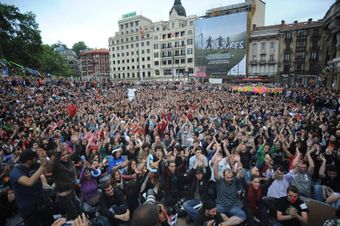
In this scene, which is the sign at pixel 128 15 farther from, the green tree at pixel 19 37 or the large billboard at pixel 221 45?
the green tree at pixel 19 37

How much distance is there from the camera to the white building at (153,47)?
63.0 metres

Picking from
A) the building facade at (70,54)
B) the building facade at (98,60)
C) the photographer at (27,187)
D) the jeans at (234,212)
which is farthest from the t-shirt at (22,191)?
the building facade at (70,54)

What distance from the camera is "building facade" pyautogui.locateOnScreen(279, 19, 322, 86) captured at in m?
43.2

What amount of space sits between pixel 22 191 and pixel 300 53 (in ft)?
180

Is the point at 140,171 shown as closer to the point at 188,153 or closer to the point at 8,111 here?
the point at 188,153

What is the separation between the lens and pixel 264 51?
4962 centimetres

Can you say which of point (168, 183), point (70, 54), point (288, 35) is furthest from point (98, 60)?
point (168, 183)

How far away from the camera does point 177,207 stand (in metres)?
4.95

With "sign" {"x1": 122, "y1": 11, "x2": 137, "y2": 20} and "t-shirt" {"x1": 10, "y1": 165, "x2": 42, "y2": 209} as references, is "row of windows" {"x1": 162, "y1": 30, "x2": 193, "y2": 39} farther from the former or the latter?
"t-shirt" {"x1": 10, "y1": 165, "x2": 42, "y2": 209}

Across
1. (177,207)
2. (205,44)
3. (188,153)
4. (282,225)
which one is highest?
(205,44)

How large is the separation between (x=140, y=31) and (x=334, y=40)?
176ft

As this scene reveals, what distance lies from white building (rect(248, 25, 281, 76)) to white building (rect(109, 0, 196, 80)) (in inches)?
701

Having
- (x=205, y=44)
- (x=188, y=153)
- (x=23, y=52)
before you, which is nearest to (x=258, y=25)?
(x=205, y=44)

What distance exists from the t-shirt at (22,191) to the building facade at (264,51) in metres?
54.2
